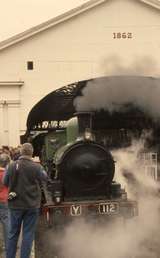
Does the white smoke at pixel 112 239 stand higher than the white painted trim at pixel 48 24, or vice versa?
the white painted trim at pixel 48 24

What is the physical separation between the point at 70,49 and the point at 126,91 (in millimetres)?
14360

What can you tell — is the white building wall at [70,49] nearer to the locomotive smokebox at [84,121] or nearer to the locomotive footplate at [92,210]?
the locomotive smokebox at [84,121]

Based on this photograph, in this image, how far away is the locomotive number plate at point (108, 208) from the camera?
9727mm

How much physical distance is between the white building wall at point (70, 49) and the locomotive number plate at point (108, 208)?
64.4 ft

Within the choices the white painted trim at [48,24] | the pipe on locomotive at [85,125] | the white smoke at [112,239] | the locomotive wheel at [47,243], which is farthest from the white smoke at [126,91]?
the white painted trim at [48,24]

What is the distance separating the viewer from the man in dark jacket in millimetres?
8094

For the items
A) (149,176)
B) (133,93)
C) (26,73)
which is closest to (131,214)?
(149,176)

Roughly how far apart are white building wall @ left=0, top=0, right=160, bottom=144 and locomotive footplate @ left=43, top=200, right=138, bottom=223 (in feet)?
64.4

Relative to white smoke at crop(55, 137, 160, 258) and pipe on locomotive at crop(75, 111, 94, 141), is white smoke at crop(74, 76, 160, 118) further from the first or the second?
pipe on locomotive at crop(75, 111, 94, 141)

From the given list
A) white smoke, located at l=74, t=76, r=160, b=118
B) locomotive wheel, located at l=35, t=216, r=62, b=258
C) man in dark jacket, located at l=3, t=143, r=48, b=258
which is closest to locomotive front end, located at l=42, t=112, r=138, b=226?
locomotive wheel, located at l=35, t=216, r=62, b=258

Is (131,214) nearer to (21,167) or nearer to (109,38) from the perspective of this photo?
(21,167)

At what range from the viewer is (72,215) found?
9.72 meters

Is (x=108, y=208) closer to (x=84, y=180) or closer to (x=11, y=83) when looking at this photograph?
(x=84, y=180)

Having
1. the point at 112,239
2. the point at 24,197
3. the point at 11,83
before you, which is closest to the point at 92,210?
the point at 112,239
